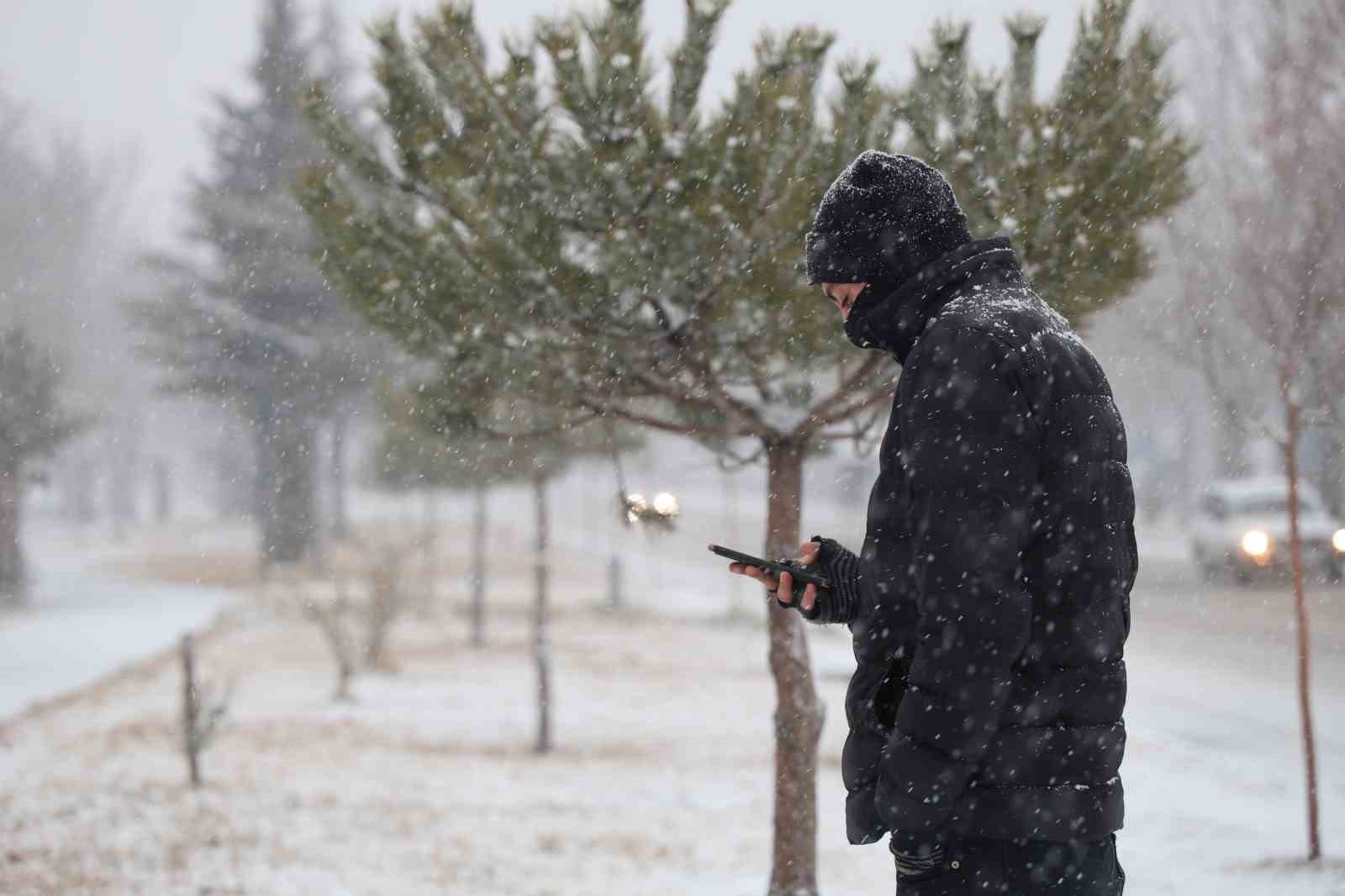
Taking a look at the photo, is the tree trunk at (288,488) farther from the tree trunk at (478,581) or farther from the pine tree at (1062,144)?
the pine tree at (1062,144)

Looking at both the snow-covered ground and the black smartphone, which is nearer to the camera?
the black smartphone

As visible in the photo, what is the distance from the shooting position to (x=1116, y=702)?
7.13 ft

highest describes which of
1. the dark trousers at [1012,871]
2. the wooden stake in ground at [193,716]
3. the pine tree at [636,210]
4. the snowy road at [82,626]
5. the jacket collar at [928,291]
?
the pine tree at [636,210]

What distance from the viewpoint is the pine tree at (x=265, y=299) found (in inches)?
1068

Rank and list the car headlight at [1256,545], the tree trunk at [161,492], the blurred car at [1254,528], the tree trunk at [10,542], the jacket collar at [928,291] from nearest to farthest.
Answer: the jacket collar at [928,291] < the car headlight at [1256,545] < the blurred car at [1254,528] < the tree trunk at [10,542] < the tree trunk at [161,492]

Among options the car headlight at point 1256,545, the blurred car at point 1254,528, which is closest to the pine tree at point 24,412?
the car headlight at point 1256,545

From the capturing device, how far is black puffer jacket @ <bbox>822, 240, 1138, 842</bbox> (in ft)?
6.48

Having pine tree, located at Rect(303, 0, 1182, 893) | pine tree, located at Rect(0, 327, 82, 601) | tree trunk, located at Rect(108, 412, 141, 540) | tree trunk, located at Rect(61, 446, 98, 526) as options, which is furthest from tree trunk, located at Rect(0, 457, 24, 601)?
tree trunk, located at Rect(108, 412, 141, 540)

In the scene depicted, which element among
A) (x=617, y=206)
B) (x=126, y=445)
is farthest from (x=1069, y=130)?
(x=126, y=445)

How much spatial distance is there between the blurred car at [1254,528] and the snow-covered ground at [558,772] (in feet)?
2.46

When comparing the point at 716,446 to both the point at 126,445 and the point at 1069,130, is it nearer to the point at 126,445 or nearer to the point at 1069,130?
the point at 1069,130

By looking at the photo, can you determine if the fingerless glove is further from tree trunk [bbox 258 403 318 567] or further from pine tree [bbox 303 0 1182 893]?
tree trunk [bbox 258 403 318 567]

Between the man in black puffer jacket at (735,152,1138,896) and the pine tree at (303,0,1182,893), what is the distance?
2.46m

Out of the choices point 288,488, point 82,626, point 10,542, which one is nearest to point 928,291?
point 82,626
